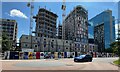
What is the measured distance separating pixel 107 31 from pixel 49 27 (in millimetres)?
37819

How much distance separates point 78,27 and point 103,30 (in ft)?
79.5

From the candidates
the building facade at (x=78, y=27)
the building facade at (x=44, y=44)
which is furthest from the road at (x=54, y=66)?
the building facade at (x=78, y=27)

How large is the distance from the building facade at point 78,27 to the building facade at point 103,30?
13022 millimetres

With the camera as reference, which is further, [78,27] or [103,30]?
[103,30]

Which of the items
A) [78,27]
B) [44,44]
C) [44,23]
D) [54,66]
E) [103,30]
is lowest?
[54,66]

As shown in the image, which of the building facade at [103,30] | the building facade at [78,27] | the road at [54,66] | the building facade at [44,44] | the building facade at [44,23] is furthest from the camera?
the building facade at [103,30]

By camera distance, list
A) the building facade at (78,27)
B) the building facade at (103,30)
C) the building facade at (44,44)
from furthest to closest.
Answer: the building facade at (103,30)
the building facade at (78,27)
the building facade at (44,44)

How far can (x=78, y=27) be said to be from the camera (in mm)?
122875

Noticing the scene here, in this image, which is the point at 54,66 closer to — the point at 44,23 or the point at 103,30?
the point at 44,23

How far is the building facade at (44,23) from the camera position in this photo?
117294mm

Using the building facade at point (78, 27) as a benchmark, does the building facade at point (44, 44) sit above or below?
below

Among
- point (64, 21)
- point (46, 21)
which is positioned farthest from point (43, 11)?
point (64, 21)

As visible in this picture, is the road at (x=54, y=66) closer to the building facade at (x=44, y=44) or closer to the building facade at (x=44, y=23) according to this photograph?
the building facade at (x=44, y=44)

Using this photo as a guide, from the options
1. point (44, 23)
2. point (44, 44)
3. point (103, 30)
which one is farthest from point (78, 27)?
point (44, 44)
